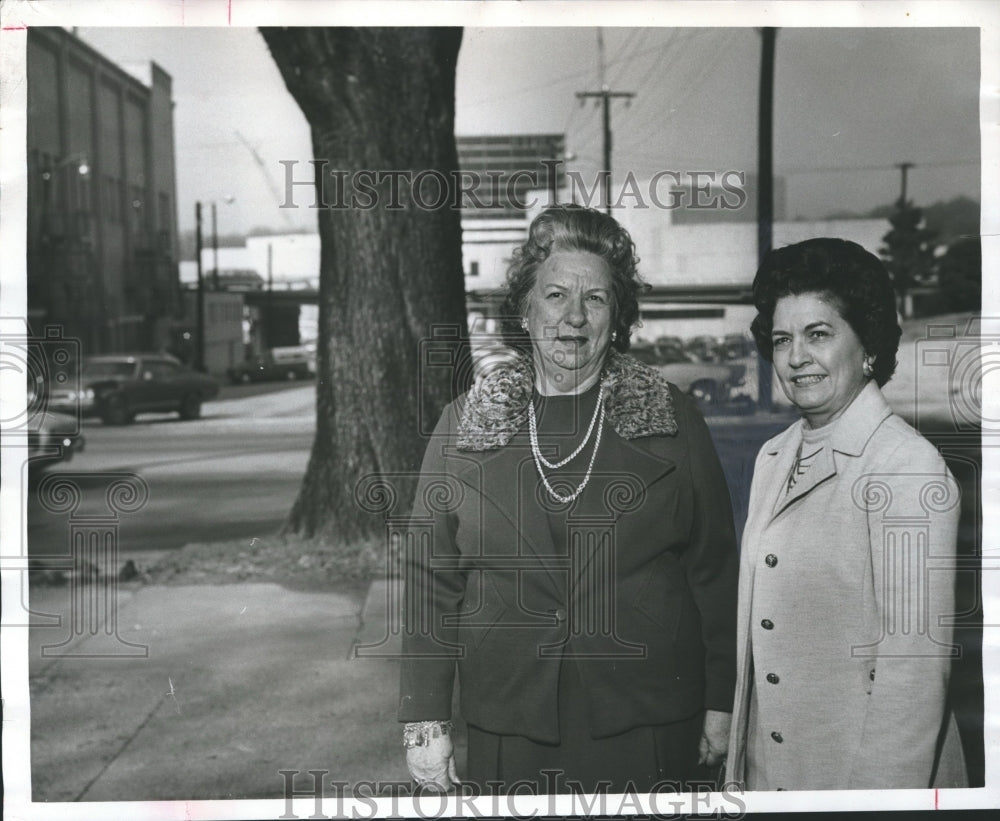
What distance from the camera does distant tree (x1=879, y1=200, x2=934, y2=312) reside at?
327 cm

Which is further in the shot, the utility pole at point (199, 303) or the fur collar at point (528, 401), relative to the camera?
the utility pole at point (199, 303)

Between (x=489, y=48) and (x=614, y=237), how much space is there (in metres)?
0.71

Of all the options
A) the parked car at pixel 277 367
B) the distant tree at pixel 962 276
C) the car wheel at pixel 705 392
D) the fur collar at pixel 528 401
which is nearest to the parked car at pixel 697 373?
the car wheel at pixel 705 392

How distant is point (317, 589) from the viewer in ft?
11.1

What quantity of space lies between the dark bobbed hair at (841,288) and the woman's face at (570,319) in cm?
50

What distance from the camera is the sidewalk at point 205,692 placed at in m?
3.35

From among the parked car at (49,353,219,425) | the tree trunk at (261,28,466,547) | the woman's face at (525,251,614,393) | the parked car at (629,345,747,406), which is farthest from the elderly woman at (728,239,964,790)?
the parked car at (49,353,219,425)

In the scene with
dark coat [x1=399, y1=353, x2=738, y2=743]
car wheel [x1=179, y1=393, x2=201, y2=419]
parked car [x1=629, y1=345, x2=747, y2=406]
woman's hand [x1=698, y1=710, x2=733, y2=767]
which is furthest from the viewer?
car wheel [x1=179, y1=393, x2=201, y2=419]

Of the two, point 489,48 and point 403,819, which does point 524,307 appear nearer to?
point 489,48

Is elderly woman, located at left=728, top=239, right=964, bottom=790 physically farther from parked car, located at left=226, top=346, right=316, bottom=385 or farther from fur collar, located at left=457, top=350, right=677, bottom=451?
parked car, located at left=226, top=346, right=316, bottom=385

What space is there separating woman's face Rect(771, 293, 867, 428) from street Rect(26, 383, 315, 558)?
4.90ft

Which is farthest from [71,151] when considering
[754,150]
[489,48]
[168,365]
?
[754,150]

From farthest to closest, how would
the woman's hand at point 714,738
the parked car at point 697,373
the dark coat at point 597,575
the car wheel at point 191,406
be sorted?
the car wheel at point 191,406, the parked car at point 697,373, the woman's hand at point 714,738, the dark coat at point 597,575

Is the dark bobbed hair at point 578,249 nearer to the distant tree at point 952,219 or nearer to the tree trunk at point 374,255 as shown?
the tree trunk at point 374,255
